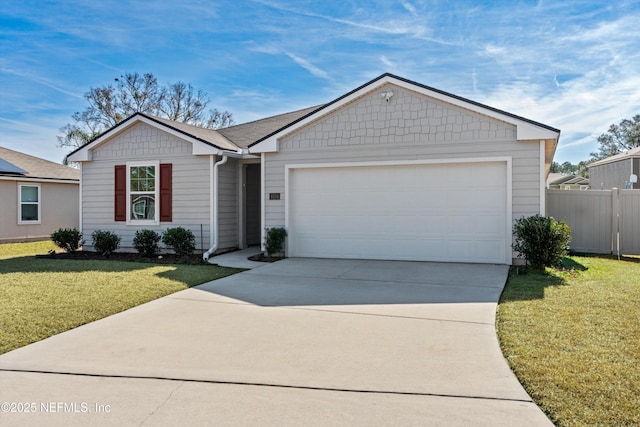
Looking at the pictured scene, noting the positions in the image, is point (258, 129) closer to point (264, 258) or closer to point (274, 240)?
point (274, 240)

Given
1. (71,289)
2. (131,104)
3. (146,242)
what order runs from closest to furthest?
(71,289) < (146,242) < (131,104)

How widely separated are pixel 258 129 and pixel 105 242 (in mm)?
6062

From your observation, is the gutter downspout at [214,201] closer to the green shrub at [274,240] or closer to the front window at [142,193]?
the green shrub at [274,240]

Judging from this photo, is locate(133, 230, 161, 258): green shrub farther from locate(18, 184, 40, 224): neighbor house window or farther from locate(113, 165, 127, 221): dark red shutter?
locate(18, 184, 40, 224): neighbor house window

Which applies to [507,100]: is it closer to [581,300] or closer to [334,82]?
[334,82]

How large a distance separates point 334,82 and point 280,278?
11.5 meters

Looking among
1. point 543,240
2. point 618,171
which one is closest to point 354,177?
point 543,240

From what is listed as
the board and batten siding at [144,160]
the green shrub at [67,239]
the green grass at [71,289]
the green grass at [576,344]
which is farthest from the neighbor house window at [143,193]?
the green grass at [576,344]

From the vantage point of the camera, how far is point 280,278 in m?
8.55

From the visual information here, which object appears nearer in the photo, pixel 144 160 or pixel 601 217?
pixel 601 217

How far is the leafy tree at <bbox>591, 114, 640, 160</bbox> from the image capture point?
49.8 metres

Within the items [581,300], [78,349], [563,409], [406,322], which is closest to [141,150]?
[78,349]

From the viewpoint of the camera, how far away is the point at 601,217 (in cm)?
1242

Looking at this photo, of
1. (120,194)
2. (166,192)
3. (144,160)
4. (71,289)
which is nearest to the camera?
(71,289)
